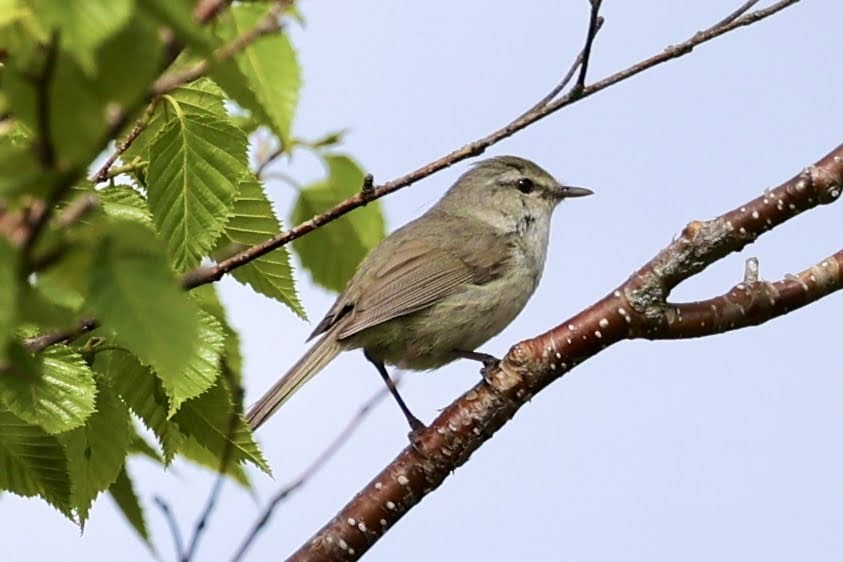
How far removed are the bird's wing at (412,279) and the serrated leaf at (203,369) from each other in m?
2.37

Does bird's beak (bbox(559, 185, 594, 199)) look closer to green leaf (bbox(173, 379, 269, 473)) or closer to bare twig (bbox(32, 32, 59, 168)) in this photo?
green leaf (bbox(173, 379, 269, 473))

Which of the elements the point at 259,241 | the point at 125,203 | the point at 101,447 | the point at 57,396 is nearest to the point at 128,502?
the point at 101,447

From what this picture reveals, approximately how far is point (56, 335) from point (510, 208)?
4673mm

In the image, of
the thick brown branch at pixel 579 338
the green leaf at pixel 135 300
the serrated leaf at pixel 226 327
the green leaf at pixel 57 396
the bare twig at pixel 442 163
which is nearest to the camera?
the green leaf at pixel 135 300

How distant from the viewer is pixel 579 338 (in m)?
3.58

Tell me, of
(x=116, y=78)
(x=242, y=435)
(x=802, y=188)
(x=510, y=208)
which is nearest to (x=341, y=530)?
(x=242, y=435)

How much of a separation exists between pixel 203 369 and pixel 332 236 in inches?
48.8

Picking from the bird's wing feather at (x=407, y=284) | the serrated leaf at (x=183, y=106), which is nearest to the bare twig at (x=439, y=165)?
the serrated leaf at (x=183, y=106)

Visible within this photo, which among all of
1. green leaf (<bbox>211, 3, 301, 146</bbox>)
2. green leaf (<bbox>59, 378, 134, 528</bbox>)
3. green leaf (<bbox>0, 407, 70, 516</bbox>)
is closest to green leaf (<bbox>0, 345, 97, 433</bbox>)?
green leaf (<bbox>0, 407, 70, 516</bbox>)

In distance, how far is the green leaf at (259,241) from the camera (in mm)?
3645

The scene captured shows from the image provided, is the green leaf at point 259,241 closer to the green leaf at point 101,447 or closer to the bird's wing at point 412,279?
the green leaf at point 101,447

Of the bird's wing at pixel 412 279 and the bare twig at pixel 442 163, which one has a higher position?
the bird's wing at pixel 412 279

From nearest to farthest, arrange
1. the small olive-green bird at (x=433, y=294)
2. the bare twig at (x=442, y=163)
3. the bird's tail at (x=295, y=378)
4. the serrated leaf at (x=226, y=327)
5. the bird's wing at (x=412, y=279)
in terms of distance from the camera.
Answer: the bare twig at (x=442, y=163)
the serrated leaf at (x=226, y=327)
the bird's tail at (x=295, y=378)
the small olive-green bird at (x=433, y=294)
the bird's wing at (x=412, y=279)

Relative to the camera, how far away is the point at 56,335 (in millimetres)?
2564
